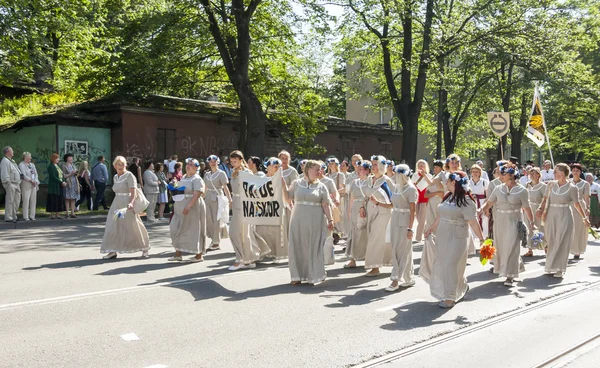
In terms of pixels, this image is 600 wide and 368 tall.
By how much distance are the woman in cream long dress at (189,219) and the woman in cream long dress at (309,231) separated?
2.78 metres

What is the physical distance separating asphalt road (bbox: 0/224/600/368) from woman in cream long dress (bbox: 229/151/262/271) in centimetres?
29

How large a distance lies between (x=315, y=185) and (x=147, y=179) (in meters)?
12.5

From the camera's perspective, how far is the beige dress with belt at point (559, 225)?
36.9ft

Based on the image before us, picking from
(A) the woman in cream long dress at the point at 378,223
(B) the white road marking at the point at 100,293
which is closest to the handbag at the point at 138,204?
(B) the white road marking at the point at 100,293

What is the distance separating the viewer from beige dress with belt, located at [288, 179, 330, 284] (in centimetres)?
984

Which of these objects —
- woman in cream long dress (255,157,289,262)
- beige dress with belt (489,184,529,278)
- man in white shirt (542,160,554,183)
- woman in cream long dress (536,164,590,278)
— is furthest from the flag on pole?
woman in cream long dress (255,157,289,262)

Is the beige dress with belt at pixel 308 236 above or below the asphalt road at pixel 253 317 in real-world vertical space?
above

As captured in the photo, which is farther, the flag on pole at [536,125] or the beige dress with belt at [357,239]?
the flag on pole at [536,125]

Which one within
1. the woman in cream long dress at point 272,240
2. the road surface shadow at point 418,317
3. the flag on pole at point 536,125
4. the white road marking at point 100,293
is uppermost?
the flag on pole at point 536,125

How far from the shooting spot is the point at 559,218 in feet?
38.1

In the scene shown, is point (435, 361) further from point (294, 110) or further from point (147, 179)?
point (294, 110)

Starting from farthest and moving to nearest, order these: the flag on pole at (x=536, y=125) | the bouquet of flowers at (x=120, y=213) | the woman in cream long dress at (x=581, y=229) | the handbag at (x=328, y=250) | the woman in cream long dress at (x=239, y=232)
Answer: the flag on pole at (x=536, y=125), the woman in cream long dress at (x=581, y=229), the bouquet of flowers at (x=120, y=213), the woman in cream long dress at (x=239, y=232), the handbag at (x=328, y=250)

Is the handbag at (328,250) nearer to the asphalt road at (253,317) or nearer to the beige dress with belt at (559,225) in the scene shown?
the asphalt road at (253,317)

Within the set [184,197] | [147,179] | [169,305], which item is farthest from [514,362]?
[147,179]
